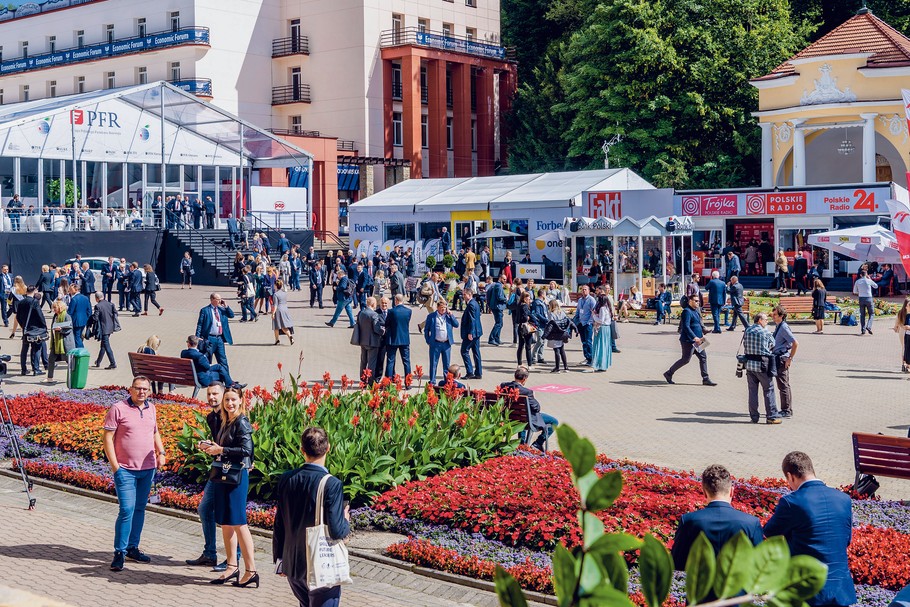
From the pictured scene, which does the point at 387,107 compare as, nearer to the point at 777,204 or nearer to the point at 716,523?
the point at 777,204

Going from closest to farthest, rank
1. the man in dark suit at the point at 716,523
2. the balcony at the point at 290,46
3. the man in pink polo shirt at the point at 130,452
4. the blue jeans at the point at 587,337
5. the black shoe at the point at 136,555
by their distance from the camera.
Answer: the man in dark suit at the point at 716,523, the man in pink polo shirt at the point at 130,452, the black shoe at the point at 136,555, the blue jeans at the point at 587,337, the balcony at the point at 290,46

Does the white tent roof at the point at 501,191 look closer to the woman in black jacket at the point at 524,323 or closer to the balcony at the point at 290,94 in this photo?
the balcony at the point at 290,94

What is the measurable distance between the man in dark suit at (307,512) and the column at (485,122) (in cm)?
6070

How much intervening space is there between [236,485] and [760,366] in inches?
385

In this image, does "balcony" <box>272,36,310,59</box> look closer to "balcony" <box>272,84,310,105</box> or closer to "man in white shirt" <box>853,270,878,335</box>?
"balcony" <box>272,84,310,105</box>

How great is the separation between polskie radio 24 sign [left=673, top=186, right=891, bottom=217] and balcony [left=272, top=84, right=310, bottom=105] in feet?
88.0

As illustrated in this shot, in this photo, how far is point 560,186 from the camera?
1683 inches

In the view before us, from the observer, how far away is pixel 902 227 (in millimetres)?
11914

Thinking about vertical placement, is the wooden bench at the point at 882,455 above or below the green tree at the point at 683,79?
below

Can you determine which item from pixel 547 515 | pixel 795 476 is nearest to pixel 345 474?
pixel 547 515

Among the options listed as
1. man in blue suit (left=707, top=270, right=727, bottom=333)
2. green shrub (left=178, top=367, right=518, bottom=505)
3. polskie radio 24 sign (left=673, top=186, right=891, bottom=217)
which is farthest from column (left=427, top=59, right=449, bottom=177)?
green shrub (left=178, top=367, right=518, bottom=505)

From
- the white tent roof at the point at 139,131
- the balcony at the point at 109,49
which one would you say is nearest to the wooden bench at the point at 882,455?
the white tent roof at the point at 139,131

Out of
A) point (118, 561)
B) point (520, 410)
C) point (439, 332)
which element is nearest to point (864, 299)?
point (439, 332)

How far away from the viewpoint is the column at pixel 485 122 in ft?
218
